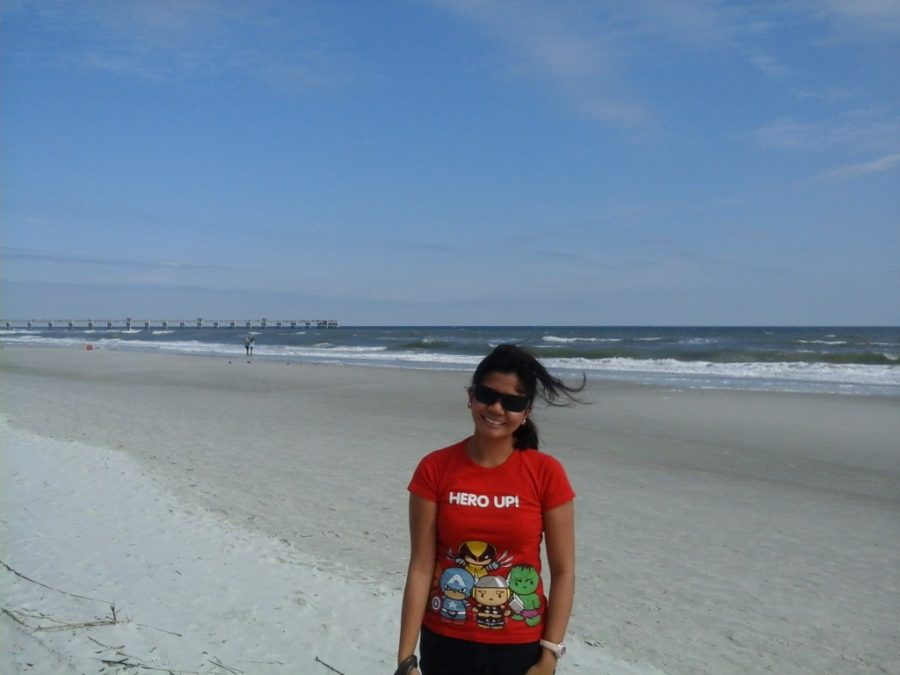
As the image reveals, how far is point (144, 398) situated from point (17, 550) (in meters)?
12.9

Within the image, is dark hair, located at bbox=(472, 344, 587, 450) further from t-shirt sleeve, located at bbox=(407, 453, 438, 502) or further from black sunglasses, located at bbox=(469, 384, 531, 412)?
t-shirt sleeve, located at bbox=(407, 453, 438, 502)

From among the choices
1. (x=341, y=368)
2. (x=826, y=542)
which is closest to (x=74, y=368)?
(x=341, y=368)

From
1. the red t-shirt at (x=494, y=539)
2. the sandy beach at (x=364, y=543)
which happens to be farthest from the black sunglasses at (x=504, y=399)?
the sandy beach at (x=364, y=543)

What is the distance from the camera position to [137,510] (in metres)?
7.34

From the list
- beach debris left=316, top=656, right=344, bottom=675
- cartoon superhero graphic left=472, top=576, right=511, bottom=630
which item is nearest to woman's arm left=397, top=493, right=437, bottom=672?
cartoon superhero graphic left=472, top=576, right=511, bottom=630

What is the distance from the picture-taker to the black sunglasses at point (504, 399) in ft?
7.99

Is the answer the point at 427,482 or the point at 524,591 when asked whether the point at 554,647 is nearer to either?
the point at 524,591

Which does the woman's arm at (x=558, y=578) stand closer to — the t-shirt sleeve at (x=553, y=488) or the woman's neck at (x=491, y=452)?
the t-shirt sleeve at (x=553, y=488)

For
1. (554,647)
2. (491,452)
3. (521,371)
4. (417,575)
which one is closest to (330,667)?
(417,575)

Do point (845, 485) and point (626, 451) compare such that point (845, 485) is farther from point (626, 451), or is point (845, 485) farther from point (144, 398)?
point (144, 398)

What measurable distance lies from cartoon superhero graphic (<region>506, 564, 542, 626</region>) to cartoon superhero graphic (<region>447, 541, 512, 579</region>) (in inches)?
1.8

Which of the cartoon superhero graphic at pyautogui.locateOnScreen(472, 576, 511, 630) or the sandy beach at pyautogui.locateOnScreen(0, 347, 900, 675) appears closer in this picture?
the cartoon superhero graphic at pyautogui.locateOnScreen(472, 576, 511, 630)

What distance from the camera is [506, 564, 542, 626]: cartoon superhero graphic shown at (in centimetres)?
238

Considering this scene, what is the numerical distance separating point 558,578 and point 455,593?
1.02 ft
